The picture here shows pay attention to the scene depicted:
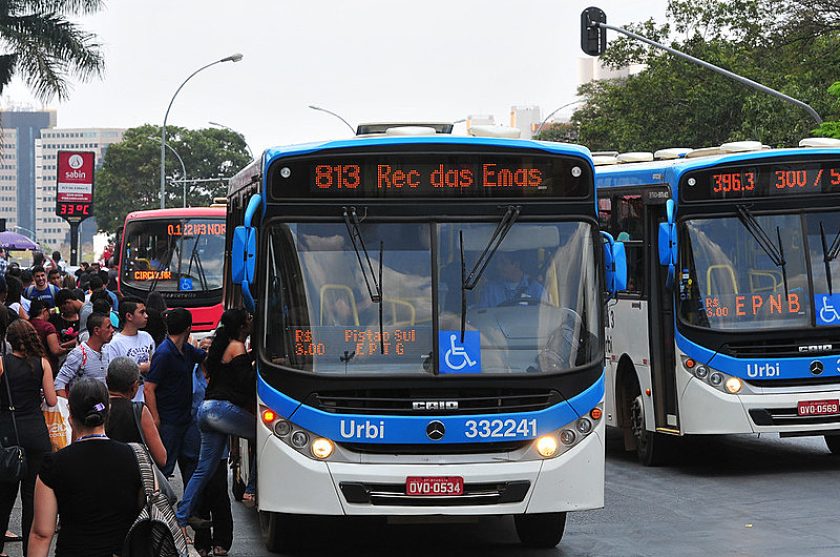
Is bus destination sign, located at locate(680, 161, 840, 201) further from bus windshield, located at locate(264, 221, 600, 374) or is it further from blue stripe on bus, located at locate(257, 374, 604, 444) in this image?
blue stripe on bus, located at locate(257, 374, 604, 444)

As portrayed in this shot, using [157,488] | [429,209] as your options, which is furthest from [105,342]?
[157,488]

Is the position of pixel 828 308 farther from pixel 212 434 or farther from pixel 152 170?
pixel 152 170

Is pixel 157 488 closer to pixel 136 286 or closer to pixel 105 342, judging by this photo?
pixel 105 342

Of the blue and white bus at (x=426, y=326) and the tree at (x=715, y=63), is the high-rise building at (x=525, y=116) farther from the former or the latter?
the blue and white bus at (x=426, y=326)

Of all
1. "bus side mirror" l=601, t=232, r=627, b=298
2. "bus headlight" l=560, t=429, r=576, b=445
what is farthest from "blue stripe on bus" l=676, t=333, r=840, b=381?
"bus headlight" l=560, t=429, r=576, b=445

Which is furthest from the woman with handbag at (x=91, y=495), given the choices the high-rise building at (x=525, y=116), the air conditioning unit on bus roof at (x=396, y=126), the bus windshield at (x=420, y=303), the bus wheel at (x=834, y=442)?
the high-rise building at (x=525, y=116)

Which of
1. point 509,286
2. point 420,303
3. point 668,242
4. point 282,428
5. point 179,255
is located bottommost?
point 282,428

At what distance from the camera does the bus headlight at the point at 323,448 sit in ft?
30.5

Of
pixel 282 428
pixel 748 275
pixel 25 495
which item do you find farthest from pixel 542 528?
pixel 748 275

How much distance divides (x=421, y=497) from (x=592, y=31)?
21.1 meters

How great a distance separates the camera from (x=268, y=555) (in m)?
10.1

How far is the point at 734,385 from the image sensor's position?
1343cm

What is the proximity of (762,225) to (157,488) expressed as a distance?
8543 mm

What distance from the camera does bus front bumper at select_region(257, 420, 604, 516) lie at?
9.23m
